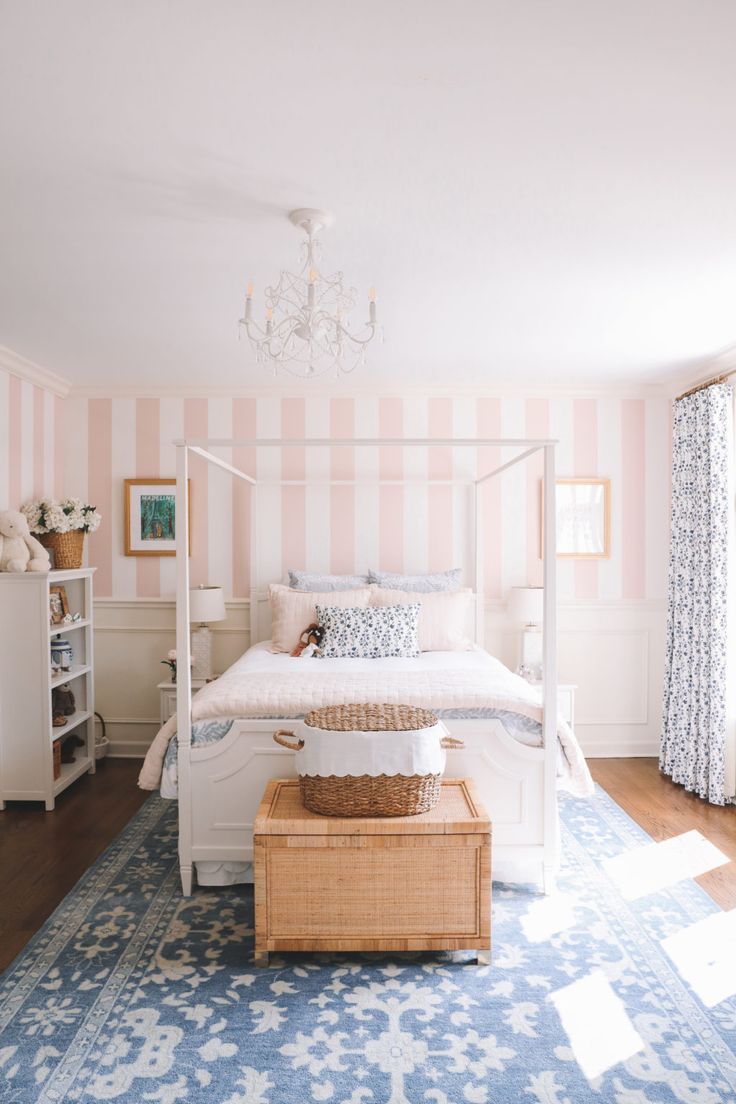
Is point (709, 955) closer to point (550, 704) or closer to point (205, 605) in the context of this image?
point (550, 704)

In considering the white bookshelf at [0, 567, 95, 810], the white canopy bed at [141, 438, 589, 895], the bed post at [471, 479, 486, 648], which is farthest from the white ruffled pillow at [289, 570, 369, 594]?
the white canopy bed at [141, 438, 589, 895]

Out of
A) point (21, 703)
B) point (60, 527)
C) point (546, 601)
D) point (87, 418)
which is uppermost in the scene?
point (87, 418)

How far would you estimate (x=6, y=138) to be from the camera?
1.96 meters

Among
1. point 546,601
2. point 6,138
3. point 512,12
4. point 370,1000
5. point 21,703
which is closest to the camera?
point 512,12

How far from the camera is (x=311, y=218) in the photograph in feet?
7.96

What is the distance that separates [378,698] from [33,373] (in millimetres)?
2949

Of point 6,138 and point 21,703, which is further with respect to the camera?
point 21,703

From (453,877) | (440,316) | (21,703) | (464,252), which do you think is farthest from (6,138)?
(21,703)

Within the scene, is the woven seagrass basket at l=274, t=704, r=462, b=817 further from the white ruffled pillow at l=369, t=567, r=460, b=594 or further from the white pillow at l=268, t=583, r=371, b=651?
the white ruffled pillow at l=369, t=567, r=460, b=594

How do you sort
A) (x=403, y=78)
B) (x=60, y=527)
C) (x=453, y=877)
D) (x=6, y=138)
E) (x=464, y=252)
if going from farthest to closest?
(x=60, y=527), (x=464, y=252), (x=453, y=877), (x=6, y=138), (x=403, y=78)

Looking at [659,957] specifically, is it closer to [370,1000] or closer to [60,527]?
A: [370,1000]

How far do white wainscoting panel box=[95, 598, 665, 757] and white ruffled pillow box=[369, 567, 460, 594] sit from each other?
405 millimetres

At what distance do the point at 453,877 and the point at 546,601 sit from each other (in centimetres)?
111

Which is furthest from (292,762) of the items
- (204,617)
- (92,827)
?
(204,617)
